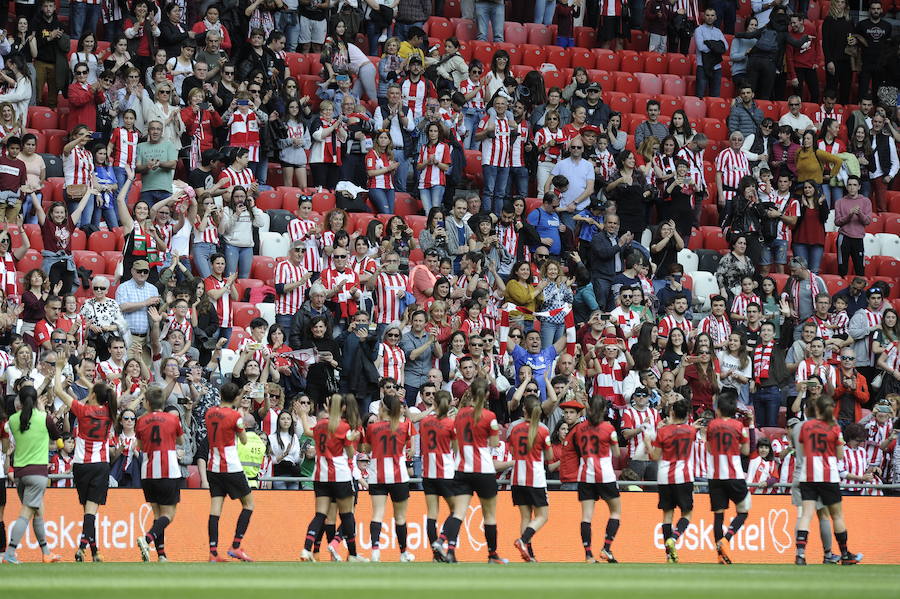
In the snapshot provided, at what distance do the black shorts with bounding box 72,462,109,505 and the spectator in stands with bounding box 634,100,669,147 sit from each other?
35.1 feet

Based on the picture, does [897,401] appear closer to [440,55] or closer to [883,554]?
[883,554]

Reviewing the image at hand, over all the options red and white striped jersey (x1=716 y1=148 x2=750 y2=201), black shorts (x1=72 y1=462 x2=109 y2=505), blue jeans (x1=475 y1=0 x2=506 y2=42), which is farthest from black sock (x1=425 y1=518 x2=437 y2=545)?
blue jeans (x1=475 y1=0 x2=506 y2=42)

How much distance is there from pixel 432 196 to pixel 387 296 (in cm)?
258

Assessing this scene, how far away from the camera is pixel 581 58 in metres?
24.1

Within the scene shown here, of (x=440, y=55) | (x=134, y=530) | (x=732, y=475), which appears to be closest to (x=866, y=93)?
(x=440, y=55)

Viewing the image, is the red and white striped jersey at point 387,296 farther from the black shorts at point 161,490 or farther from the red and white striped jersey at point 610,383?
the black shorts at point 161,490

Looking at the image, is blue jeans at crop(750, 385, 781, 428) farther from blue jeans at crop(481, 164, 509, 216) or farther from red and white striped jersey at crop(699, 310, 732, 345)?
blue jeans at crop(481, 164, 509, 216)

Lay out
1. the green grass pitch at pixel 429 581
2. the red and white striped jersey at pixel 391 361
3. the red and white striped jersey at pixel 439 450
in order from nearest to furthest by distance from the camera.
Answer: the green grass pitch at pixel 429 581
the red and white striped jersey at pixel 439 450
the red and white striped jersey at pixel 391 361

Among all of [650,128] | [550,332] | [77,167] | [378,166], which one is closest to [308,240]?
[378,166]

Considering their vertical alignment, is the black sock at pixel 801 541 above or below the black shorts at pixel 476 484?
below

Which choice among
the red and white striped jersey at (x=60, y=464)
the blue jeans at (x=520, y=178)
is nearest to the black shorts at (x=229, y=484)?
A: the red and white striped jersey at (x=60, y=464)

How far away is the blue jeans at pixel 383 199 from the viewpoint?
20.1m

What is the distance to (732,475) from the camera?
14.9 m

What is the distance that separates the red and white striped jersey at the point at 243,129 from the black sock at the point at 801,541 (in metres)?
8.90
